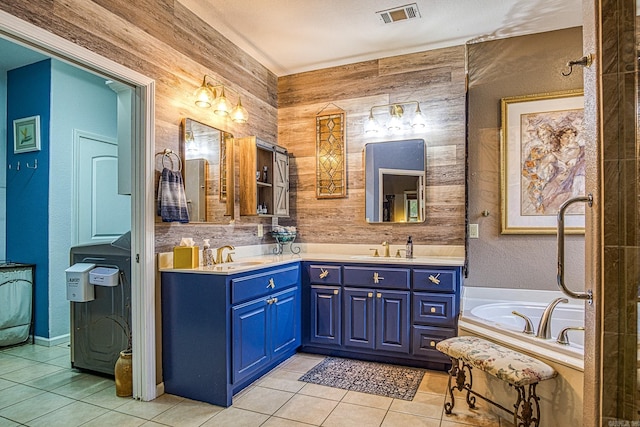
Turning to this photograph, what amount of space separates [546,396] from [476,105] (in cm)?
236

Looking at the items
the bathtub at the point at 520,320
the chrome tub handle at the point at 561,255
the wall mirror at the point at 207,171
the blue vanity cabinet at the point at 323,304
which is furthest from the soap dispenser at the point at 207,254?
the chrome tub handle at the point at 561,255

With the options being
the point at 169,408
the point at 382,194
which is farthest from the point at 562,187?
the point at 169,408

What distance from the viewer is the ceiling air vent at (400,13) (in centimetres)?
285

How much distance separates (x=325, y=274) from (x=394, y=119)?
1.57 metres

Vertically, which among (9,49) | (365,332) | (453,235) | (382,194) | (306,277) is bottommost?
(365,332)

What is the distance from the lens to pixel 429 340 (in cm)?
293

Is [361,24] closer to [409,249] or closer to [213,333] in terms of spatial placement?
[409,249]

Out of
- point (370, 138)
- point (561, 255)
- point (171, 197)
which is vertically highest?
point (370, 138)

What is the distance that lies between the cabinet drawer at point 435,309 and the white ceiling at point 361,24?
2.17 m

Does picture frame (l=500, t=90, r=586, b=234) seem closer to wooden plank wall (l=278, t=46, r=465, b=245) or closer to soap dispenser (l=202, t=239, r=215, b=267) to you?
wooden plank wall (l=278, t=46, r=465, b=245)

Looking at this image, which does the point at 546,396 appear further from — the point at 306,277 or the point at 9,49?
the point at 9,49

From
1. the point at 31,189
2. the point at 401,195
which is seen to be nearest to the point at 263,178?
the point at 401,195

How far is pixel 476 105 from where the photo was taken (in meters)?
3.36

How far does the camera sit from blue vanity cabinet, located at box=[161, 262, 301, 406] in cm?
239
